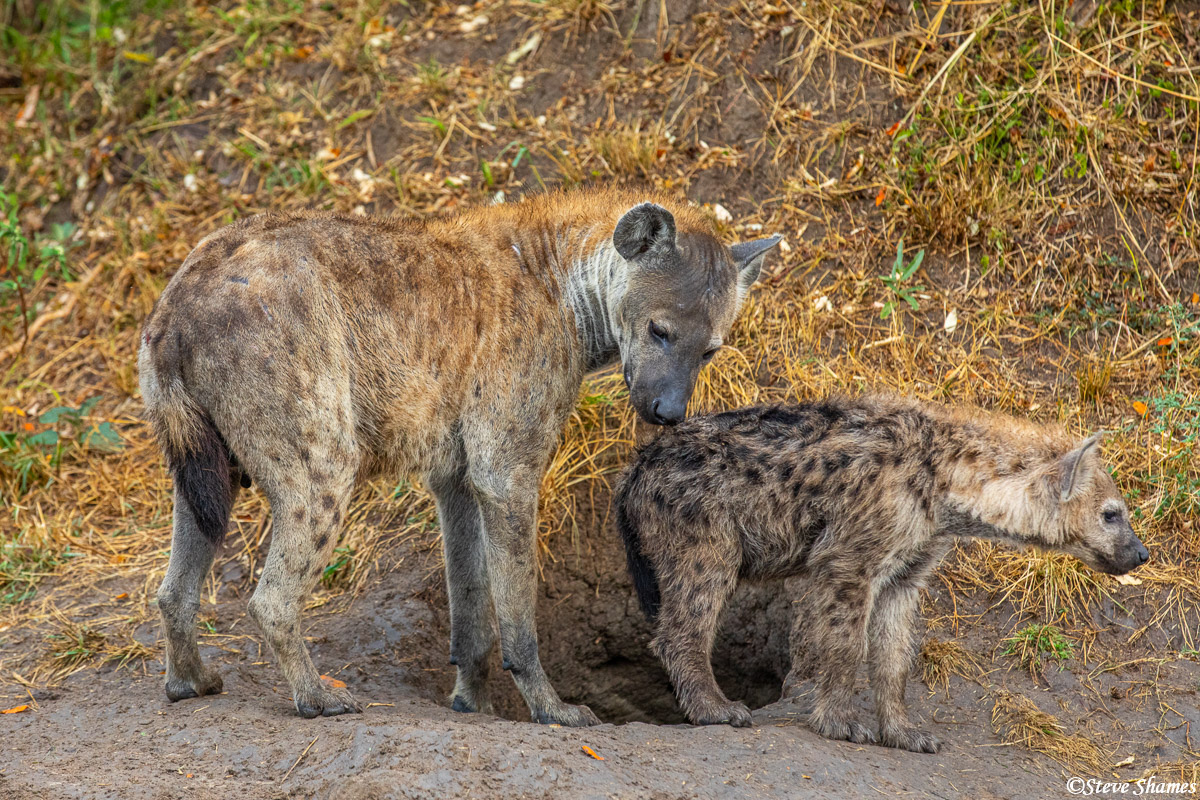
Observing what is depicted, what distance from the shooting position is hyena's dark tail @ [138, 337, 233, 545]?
11.1ft

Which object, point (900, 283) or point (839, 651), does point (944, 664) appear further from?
point (900, 283)

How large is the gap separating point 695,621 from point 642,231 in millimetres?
1374

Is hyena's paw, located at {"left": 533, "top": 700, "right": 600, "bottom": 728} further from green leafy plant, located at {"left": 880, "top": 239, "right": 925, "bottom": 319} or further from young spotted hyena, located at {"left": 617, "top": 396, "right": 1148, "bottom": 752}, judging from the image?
green leafy plant, located at {"left": 880, "top": 239, "right": 925, "bottom": 319}

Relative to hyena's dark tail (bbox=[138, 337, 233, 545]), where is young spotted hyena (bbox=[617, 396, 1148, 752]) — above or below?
below

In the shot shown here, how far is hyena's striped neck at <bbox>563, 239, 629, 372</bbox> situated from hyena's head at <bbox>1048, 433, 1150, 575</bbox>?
64.1 inches

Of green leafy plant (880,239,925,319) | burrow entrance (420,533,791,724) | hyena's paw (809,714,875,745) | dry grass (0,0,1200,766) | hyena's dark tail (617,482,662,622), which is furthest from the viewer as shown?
green leafy plant (880,239,925,319)

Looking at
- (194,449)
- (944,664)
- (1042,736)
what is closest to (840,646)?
(944,664)

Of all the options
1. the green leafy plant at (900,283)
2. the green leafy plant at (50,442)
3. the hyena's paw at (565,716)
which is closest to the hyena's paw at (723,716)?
the hyena's paw at (565,716)

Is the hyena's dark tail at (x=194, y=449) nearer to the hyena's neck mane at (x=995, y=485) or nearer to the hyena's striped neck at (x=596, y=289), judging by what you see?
the hyena's striped neck at (x=596, y=289)

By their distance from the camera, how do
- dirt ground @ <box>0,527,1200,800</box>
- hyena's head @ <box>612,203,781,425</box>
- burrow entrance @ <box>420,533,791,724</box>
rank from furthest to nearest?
burrow entrance @ <box>420,533,791,724</box>
hyena's head @ <box>612,203,781,425</box>
dirt ground @ <box>0,527,1200,800</box>

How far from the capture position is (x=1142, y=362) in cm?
491

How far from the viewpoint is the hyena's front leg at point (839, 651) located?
3666 millimetres

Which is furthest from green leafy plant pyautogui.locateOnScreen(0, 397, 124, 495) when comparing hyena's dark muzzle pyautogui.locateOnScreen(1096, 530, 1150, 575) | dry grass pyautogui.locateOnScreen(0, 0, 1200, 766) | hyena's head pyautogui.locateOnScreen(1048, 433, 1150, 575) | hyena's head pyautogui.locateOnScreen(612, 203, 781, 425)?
hyena's dark muzzle pyautogui.locateOnScreen(1096, 530, 1150, 575)

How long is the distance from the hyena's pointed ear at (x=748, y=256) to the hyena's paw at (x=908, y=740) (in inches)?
66.8
